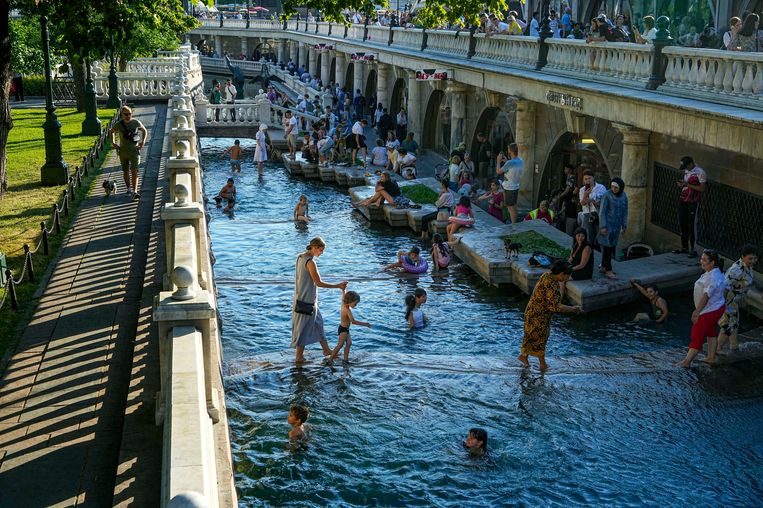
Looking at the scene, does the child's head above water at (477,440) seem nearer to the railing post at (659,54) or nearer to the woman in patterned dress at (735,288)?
the woman in patterned dress at (735,288)

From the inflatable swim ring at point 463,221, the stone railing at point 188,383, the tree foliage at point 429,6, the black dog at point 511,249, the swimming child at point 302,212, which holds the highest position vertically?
the tree foliage at point 429,6

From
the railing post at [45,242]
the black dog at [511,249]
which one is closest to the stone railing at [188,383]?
the railing post at [45,242]

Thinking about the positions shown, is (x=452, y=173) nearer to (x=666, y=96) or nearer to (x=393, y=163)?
(x=393, y=163)

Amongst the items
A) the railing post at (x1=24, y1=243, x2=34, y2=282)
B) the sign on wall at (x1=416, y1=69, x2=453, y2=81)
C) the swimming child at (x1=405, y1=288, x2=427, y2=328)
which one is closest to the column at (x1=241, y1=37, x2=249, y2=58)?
the sign on wall at (x1=416, y1=69, x2=453, y2=81)

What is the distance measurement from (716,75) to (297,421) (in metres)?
9.08

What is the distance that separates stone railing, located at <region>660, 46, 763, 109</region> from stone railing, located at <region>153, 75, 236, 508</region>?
8.57 metres

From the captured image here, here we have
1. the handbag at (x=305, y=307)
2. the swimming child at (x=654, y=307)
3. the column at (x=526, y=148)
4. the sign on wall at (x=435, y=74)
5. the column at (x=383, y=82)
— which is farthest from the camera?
the column at (x=383, y=82)

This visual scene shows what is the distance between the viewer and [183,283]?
8.09 metres

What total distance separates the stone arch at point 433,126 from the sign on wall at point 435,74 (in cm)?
558

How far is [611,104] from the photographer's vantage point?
18.9 metres

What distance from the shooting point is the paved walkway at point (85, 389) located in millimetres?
7219

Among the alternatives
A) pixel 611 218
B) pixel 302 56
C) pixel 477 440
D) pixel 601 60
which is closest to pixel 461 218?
pixel 601 60

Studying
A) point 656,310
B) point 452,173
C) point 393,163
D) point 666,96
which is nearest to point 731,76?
point 666,96

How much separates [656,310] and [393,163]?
1758 cm
